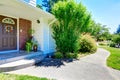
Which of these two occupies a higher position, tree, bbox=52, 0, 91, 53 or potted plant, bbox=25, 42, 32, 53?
tree, bbox=52, 0, 91, 53

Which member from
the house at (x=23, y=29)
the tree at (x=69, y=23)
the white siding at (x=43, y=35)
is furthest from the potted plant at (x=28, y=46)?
the tree at (x=69, y=23)

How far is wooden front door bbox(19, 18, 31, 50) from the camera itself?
1032 centimetres

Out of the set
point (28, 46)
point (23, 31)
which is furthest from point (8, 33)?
point (28, 46)

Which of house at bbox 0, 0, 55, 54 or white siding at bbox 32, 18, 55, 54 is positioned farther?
white siding at bbox 32, 18, 55, 54

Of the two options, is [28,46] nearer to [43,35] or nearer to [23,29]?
[43,35]

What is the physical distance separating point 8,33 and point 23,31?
137cm

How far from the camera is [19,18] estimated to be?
10.1 meters

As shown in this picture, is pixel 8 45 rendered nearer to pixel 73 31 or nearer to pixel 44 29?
pixel 44 29

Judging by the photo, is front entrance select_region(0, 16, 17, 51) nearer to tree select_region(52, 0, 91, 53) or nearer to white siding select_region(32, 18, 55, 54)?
white siding select_region(32, 18, 55, 54)

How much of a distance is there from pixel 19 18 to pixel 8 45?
2019mm

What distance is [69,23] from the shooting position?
32.5 feet

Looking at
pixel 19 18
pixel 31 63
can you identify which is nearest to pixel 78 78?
pixel 31 63

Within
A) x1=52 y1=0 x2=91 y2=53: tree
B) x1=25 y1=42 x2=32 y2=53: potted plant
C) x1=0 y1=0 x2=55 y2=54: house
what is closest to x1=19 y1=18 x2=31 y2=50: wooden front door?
x1=0 y1=0 x2=55 y2=54: house

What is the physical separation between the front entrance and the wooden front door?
0.48m
